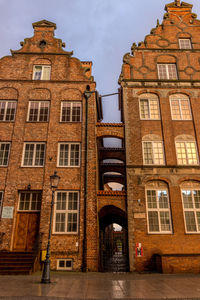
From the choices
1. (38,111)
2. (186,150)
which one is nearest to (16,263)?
(38,111)

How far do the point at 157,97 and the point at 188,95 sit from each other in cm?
234

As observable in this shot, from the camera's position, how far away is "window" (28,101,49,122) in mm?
16000

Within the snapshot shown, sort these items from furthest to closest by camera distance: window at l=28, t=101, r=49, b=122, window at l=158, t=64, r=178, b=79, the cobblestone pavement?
window at l=158, t=64, r=178, b=79, window at l=28, t=101, r=49, b=122, the cobblestone pavement

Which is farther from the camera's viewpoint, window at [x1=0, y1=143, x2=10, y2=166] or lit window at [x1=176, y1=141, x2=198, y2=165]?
lit window at [x1=176, y1=141, x2=198, y2=165]

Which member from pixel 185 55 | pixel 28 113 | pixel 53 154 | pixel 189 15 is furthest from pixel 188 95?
pixel 28 113

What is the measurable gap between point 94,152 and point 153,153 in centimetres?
407

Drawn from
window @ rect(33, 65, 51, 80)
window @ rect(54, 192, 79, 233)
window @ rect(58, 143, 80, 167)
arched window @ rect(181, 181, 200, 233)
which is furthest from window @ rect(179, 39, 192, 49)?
window @ rect(54, 192, 79, 233)

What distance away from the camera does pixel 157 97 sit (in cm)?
1691

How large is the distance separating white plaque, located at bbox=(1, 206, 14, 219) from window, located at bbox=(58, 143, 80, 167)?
398 centimetres

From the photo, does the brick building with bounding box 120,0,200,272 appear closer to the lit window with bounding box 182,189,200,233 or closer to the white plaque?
the lit window with bounding box 182,189,200,233

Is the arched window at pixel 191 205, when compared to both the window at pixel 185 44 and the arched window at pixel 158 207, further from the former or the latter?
the window at pixel 185 44

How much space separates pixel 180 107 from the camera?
16547 millimetres

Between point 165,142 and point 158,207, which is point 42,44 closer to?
point 165,142

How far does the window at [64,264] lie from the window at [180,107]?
11.9 m
